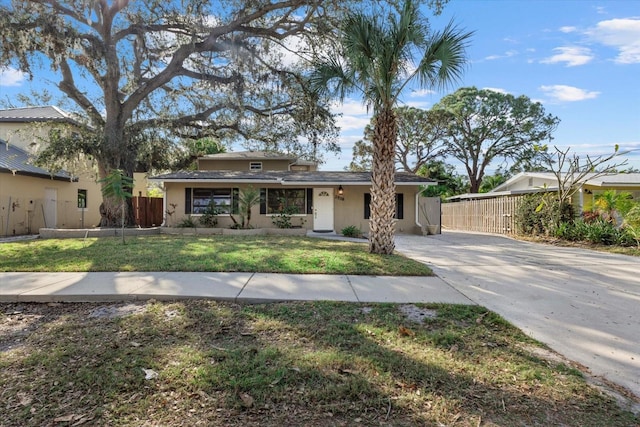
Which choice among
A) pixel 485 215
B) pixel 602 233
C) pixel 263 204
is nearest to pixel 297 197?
pixel 263 204

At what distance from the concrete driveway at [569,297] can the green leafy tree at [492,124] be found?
2273cm

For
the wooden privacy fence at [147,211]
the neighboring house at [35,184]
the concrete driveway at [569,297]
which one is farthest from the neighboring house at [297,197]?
the concrete driveway at [569,297]

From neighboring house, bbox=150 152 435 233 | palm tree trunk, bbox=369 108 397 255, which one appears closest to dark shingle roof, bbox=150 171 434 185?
neighboring house, bbox=150 152 435 233

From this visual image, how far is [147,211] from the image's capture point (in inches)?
747

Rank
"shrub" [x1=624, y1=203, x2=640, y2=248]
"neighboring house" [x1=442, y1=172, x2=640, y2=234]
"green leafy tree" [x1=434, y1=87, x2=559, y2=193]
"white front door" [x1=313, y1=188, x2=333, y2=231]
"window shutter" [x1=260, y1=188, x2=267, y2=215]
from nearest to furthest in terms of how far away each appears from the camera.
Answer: "shrub" [x1=624, y1=203, x2=640, y2=248] < "neighboring house" [x1=442, y1=172, x2=640, y2=234] < "window shutter" [x1=260, y1=188, x2=267, y2=215] < "white front door" [x1=313, y1=188, x2=333, y2=231] < "green leafy tree" [x1=434, y1=87, x2=559, y2=193]

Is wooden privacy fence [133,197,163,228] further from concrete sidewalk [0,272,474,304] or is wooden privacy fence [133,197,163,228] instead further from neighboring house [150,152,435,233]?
concrete sidewalk [0,272,474,304]

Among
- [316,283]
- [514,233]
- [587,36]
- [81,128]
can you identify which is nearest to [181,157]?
[81,128]

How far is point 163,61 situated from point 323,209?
9.97m

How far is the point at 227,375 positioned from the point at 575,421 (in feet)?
8.29

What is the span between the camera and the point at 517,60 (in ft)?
53.5

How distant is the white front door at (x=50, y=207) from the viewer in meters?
17.1

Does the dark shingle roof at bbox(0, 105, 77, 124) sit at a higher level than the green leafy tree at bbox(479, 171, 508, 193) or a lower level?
higher

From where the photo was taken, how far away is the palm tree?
7500 mm

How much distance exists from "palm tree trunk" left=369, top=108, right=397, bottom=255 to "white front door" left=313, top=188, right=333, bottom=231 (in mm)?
8025
